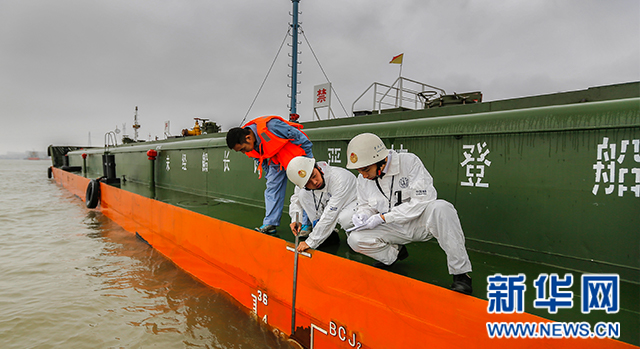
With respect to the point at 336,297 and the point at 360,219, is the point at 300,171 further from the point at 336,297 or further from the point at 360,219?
the point at 336,297

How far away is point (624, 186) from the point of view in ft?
6.48

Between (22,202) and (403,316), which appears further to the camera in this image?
(22,202)

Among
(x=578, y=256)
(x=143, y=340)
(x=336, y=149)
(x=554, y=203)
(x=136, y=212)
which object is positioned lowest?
(x=143, y=340)

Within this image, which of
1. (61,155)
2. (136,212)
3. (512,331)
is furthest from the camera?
(61,155)

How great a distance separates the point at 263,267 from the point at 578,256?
8.58 feet

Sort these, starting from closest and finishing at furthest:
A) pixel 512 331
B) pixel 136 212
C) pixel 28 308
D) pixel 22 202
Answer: pixel 512 331, pixel 28 308, pixel 136 212, pixel 22 202

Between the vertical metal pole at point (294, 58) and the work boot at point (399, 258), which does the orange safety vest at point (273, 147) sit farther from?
the vertical metal pole at point (294, 58)

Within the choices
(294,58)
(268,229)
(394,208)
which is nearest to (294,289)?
(268,229)

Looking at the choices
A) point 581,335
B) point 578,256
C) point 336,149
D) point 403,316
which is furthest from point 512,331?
point 336,149

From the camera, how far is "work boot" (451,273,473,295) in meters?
1.79

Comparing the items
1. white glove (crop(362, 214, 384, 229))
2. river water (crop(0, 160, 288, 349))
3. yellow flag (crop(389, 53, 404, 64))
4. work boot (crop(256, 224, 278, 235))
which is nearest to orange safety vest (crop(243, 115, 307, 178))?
work boot (crop(256, 224, 278, 235))

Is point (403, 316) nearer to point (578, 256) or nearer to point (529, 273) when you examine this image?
point (529, 273)

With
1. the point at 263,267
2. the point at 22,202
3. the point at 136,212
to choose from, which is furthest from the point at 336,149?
the point at 22,202

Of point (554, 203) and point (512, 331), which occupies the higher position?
point (554, 203)
